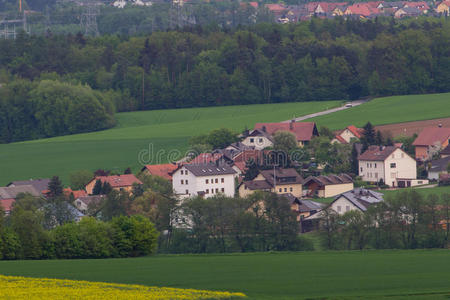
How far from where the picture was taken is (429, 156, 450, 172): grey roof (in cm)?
5897

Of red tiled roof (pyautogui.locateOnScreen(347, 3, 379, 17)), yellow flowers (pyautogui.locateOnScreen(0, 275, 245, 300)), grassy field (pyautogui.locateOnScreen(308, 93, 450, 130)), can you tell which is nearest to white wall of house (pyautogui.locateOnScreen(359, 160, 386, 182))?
grassy field (pyautogui.locateOnScreen(308, 93, 450, 130))

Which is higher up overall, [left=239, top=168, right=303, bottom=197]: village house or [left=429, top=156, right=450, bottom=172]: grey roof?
[left=429, top=156, right=450, bottom=172]: grey roof

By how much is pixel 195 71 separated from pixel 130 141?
25.9 m

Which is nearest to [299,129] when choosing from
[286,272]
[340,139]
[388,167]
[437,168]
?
[340,139]

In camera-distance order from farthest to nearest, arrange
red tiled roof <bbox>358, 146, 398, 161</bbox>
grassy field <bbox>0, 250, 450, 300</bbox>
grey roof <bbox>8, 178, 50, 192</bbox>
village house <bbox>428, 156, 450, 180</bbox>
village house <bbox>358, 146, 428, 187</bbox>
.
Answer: red tiled roof <bbox>358, 146, 398, 161</bbox>
village house <bbox>358, 146, 428, 187</bbox>
village house <bbox>428, 156, 450, 180</bbox>
grey roof <bbox>8, 178, 50, 192</bbox>
grassy field <bbox>0, 250, 450, 300</bbox>

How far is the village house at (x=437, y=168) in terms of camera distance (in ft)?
192

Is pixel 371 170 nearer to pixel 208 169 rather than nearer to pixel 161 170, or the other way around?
pixel 208 169

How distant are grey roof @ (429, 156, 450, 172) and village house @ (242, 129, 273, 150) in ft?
36.3

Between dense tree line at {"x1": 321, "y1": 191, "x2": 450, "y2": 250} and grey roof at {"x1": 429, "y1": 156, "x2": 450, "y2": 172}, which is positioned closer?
dense tree line at {"x1": 321, "y1": 191, "x2": 450, "y2": 250}

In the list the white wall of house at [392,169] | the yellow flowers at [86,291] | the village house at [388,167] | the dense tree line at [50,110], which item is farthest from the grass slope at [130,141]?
the yellow flowers at [86,291]

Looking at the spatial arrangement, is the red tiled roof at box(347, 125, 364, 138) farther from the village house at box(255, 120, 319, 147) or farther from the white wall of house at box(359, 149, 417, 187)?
the white wall of house at box(359, 149, 417, 187)

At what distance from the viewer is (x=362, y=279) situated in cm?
2658

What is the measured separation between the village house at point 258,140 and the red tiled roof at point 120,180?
12521 millimetres

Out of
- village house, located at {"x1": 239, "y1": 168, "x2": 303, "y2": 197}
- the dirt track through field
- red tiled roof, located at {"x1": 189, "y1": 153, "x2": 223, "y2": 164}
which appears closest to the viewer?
village house, located at {"x1": 239, "y1": 168, "x2": 303, "y2": 197}
